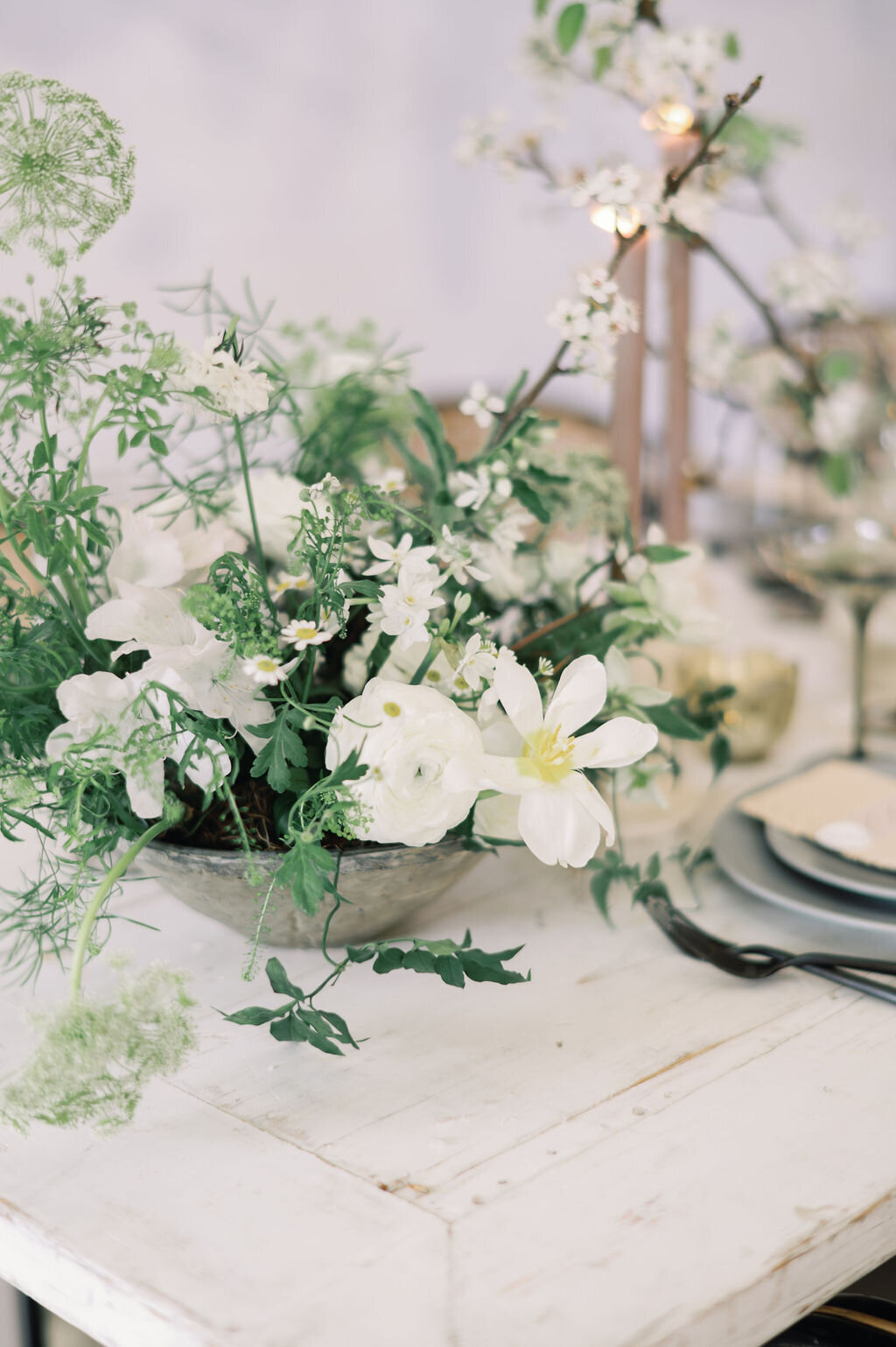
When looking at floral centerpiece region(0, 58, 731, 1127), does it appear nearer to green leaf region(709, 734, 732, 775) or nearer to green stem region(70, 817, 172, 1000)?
green stem region(70, 817, 172, 1000)

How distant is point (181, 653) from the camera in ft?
1.88

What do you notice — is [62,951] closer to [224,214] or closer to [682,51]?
[682,51]

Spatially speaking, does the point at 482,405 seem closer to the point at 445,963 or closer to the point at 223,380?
the point at 223,380

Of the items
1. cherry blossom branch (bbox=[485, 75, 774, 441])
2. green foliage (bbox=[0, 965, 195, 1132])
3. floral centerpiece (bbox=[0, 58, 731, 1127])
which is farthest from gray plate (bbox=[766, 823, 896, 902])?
green foliage (bbox=[0, 965, 195, 1132])

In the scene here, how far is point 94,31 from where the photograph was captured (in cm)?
186

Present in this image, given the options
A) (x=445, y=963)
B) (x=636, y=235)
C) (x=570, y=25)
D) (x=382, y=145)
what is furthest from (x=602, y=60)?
(x=382, y=145)

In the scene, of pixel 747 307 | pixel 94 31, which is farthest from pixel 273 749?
pixel 747 307

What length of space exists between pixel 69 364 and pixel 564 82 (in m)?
0.91

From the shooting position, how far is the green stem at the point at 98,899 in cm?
51

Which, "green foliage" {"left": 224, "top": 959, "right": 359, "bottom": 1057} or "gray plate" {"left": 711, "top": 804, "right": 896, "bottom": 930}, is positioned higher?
"green foliage" {"left": 224, "top": 959, "right": 359, "bottom": 1057}

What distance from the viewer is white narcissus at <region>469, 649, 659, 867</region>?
1.86ft

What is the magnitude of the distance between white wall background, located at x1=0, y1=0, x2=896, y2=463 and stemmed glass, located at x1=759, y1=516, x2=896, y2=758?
0.35 meters

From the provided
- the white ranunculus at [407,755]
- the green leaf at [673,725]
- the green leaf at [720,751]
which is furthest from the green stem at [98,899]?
the green leaf at [720,751]

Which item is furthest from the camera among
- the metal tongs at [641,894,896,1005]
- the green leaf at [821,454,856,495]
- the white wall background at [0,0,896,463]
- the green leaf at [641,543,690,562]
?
the white wall background at [0,0,896,463]
